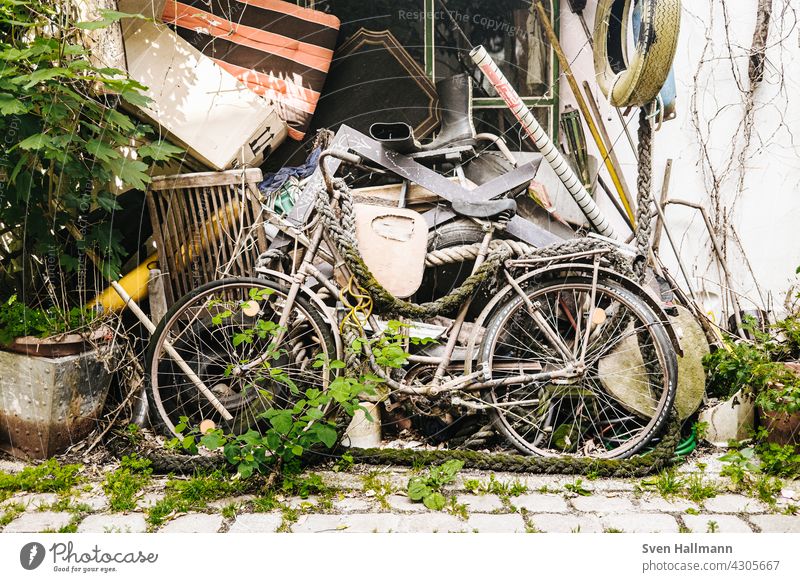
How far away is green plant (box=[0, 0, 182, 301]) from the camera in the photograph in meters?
3.80

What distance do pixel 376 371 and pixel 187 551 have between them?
1.35 metres

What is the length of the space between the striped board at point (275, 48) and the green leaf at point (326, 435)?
192cm

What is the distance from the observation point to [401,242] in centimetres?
414

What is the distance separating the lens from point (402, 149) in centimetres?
430

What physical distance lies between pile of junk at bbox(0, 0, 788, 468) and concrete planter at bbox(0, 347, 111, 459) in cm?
1

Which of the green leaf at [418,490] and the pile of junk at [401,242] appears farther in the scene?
the pile of junk at [401,242]

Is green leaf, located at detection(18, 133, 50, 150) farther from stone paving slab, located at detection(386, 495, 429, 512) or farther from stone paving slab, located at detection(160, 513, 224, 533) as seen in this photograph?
stone paving slab, located at detection(386, 495, 429, 512)

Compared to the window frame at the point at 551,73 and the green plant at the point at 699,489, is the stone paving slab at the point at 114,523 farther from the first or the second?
the window frame at the point at 551,73

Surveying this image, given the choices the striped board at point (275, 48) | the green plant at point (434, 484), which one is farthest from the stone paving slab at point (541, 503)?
the striped board at point (275, 48)

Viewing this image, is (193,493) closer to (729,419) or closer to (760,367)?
(729,419)

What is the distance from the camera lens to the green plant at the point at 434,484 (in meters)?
Result: 3.61

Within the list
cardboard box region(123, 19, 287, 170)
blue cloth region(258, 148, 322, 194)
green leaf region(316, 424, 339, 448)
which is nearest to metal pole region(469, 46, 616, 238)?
blue cloth region(258, 148, 322, 194)

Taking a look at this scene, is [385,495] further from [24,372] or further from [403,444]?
[24,372]

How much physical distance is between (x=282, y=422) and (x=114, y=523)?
93 cm
